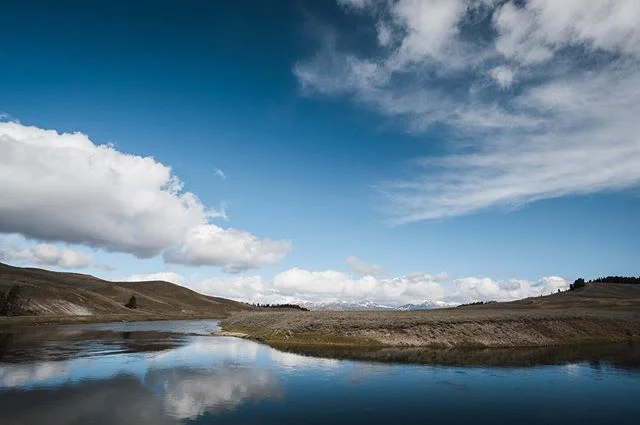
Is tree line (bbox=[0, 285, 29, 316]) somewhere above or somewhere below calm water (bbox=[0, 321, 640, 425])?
above

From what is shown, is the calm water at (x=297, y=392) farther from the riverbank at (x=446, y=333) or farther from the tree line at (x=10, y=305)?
the tree line at (x=10, y=305)

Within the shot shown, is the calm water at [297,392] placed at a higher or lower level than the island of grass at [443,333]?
lower

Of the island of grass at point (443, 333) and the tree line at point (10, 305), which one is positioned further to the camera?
the tree line at point (10, 305)

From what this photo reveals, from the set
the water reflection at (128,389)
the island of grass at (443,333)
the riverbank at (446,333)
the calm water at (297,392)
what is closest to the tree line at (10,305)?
the island of grass at (443,333)

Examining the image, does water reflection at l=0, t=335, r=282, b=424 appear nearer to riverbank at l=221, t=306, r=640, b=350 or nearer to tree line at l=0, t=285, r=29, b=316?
riverbank at l=221, t=306, r=640, b=350

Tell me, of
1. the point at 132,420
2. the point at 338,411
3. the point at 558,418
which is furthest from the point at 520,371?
the point at 132,420

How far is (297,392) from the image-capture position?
97.7 feet

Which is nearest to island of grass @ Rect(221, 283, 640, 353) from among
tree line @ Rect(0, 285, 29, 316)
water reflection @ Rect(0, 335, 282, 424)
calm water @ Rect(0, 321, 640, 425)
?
calm water @ Rect(0, 321, 640, 425)

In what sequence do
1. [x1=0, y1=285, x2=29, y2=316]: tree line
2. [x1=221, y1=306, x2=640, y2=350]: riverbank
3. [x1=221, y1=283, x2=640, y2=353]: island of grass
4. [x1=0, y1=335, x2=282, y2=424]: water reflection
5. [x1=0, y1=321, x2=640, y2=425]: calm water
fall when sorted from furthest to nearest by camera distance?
[x1=0, y1=285, x2=29, y2=316]: tree line
[x1=221, y1=306, x2=640, y2=350]: riverbank
[x1=221, y1=283, x2=640, y2=353]: island of grass
[x1=0, y1=321, x2=640, y2=425]: calm water
[x1=0, y1=335, x2=282, y2=424]: water reflection

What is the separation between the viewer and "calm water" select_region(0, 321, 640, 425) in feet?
77.5

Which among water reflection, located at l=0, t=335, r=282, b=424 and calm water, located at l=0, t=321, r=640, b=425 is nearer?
water reflection, located at l=0, t=335, r=282, b=424

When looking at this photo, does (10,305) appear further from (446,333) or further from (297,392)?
(297,392)

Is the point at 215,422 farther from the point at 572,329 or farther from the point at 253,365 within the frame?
the point at 572,329

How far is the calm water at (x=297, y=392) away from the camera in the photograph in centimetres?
2362
